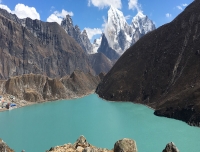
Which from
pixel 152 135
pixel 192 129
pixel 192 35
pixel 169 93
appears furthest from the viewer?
pixel 192 35

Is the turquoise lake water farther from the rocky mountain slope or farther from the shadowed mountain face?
the rocky mountain slope

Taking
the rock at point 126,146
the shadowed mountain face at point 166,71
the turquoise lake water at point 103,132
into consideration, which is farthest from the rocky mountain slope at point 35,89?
the rock at point 126,146

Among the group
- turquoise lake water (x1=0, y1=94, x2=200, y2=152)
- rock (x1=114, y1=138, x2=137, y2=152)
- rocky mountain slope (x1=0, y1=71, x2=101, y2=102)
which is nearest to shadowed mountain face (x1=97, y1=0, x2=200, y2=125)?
turquoise lake water (x1=0, y1=94, x2=200, y2=152)

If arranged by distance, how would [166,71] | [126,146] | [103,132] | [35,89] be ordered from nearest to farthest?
[126,146]
[103,132]
[166,71]
[35,89]

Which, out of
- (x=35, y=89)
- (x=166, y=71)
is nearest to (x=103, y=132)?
(x=166, y=71)

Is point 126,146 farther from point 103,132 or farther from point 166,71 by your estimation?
point 166,71

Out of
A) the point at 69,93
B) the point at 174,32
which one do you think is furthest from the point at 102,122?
the point at 69,93

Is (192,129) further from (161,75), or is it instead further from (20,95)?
(20,95)

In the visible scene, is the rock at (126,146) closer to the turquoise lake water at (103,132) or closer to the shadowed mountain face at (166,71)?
the turquoise lake water at (103,132)
